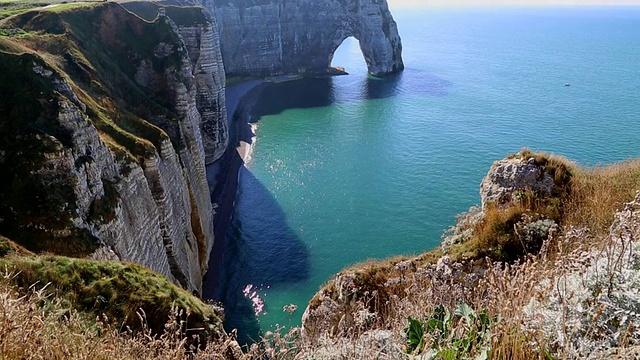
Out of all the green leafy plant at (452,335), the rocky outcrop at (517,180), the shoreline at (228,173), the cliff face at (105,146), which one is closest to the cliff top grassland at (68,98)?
the cliff face at (105,146)

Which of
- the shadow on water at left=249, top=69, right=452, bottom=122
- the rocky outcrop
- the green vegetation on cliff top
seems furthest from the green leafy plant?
the shadow on water at left=249, top=69, right=452, bottom=122

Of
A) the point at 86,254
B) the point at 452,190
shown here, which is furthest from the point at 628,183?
the point at 452,190

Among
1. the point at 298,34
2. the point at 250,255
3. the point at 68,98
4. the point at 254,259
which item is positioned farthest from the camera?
the point at 298,34

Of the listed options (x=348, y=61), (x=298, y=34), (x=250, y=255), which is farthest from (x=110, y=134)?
(x=348, y=61)

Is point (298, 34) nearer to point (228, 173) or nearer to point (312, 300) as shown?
point (228, 173)

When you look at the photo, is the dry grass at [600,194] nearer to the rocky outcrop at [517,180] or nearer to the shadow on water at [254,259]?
the rocky outcrop at [517,180]

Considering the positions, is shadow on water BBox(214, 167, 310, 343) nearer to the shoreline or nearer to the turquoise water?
the turquoise water

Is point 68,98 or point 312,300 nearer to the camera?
point 312,300
